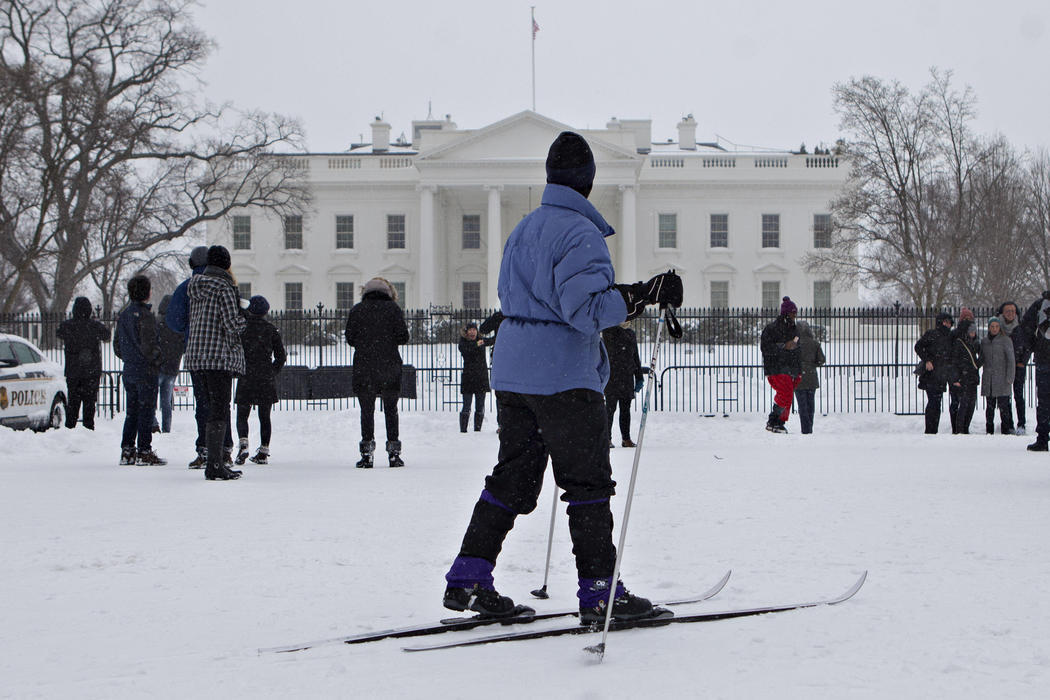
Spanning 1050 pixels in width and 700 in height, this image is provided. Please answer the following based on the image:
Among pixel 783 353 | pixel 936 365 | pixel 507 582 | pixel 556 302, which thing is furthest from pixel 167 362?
pixel 556 302

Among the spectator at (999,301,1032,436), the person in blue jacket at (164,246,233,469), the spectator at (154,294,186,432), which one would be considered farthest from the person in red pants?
the person in blue jacket at (164,246,233,469)

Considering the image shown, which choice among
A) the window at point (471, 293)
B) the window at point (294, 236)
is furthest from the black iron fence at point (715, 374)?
the window at point (294, 236)

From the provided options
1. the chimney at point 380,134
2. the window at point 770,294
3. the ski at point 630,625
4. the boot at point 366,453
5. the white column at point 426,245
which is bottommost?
the boot at point 366,453

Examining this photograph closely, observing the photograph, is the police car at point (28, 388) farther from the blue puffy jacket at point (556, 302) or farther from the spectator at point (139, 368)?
the blue puffy jacket at point (556, 302)

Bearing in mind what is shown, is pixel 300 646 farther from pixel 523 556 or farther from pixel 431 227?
pixel 431 227

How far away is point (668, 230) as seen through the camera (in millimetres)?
53812

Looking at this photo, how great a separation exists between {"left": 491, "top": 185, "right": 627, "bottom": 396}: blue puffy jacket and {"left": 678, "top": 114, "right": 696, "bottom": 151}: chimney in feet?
190

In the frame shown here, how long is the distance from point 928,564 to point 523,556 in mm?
1858

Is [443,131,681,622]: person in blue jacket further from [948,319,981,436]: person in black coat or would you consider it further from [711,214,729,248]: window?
[711,214,729,248]: window

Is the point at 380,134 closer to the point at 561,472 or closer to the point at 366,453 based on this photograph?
the point at 366,453

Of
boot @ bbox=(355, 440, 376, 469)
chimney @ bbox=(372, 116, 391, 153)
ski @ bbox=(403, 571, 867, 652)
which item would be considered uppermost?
chimney @ bbox=(372, 116, 391, 153)

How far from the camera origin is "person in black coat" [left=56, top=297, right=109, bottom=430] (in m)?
12.5

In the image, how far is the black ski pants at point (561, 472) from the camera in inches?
141

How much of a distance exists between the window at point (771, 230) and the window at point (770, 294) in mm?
2020
